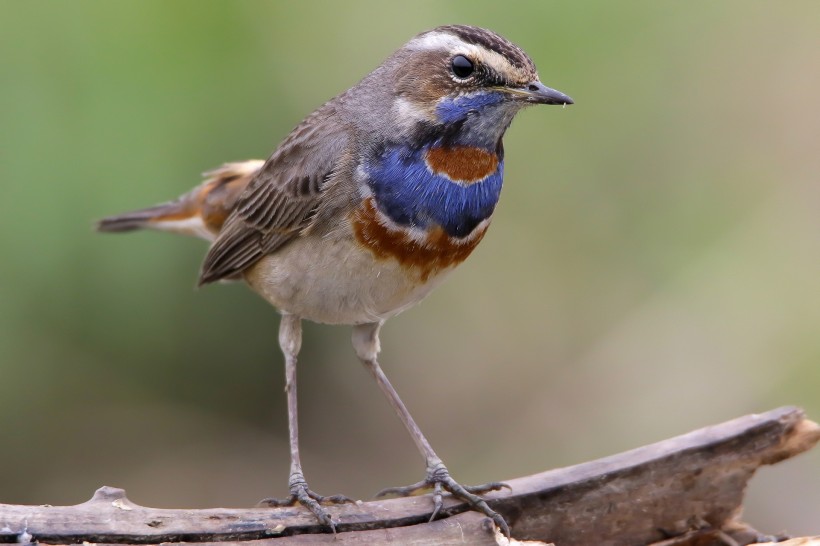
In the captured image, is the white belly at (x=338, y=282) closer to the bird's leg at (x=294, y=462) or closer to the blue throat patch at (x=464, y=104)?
the bird's leg at (x=294, y=462)

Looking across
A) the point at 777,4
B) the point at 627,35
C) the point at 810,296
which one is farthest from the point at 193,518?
the point at 777,4

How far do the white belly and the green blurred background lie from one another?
1.68 m

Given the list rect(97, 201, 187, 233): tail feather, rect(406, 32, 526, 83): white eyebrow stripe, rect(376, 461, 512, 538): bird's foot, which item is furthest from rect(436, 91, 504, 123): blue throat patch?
rect(97, 201, 187, 233): tail feather

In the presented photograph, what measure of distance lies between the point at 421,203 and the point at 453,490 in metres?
1.26

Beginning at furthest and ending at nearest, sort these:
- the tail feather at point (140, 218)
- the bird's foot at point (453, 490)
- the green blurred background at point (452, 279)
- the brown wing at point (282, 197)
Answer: the green blurred background at point (452, 279) < the tail feather at point (140, 218) < the brown wing at point (282, 197) < the bird's foot at point (453, 490)

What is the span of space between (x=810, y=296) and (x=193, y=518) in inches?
196

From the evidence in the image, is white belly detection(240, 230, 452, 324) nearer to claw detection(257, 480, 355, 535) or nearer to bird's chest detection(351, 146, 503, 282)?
bird's chest detection(351, 146, 503, 282)

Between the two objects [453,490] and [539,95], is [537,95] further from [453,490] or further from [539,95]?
[453,490]

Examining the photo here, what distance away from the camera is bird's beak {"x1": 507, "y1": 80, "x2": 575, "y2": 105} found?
16.2 ft

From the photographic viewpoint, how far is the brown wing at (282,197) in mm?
5312

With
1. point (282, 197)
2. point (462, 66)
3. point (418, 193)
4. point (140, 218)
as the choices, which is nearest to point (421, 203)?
point (418, 193)

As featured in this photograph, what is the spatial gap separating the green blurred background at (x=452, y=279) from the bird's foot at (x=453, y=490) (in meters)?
2.19

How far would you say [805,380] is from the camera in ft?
24.8

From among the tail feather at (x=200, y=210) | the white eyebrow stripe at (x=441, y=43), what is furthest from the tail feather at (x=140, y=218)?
the white eyebrow stripe at (x=441, y=43)
